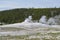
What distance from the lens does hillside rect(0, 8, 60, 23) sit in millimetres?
5938

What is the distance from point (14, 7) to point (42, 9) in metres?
0.91

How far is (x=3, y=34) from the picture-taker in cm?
558

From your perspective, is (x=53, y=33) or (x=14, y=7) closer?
(x=53, y=33)

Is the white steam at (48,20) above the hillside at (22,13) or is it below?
below

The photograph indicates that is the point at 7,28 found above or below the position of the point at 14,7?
below

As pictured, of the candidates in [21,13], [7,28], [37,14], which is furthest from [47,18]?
[7,28]

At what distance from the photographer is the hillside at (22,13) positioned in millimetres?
5938

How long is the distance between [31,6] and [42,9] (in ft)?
1.23

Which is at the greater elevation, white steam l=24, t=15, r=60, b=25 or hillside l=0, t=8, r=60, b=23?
hillside l=0, t=8, r=60, b=23

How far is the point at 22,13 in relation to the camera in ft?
19.9

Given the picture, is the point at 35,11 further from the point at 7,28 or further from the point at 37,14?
the point at 7,28

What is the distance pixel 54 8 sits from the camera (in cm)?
622

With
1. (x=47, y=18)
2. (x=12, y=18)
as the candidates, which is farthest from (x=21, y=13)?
(x=47, y=18)

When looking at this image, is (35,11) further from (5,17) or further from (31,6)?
(5,17)
